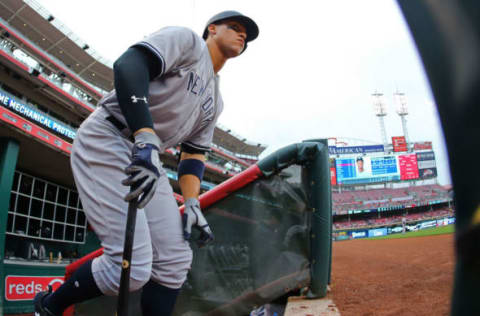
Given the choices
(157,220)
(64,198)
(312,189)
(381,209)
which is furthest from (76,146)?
(381,209)

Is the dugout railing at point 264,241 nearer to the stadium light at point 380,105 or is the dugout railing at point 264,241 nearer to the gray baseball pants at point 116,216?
the gray baseball pants at point 116,216

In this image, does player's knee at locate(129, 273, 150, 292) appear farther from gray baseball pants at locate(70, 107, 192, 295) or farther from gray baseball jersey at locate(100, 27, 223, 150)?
gray baseball jersey at locate(100, 27, 223, 150)

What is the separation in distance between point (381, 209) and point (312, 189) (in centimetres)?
4284

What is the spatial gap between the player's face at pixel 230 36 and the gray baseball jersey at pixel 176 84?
135mm

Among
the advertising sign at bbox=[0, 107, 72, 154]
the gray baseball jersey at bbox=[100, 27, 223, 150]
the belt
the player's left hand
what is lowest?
the player's left hand

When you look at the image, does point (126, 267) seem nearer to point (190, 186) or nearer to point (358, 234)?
point (190, 186)

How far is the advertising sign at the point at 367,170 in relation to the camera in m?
43.9

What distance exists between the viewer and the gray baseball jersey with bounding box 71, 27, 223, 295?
1.38m

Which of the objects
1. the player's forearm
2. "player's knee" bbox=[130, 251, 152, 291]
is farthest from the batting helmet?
"player's knee" bbox=[130, 251, 152, 291]

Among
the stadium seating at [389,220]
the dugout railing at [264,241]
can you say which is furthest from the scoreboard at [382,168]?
the dugout railing at [264,241]

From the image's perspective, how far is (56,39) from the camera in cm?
2219

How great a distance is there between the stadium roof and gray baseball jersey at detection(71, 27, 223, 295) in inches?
924

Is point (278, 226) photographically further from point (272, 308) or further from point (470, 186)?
point (470, 186)

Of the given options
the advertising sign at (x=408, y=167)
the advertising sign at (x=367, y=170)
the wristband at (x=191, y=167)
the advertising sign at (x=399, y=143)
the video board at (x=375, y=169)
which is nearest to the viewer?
the wristband at (x=191, y=167)
